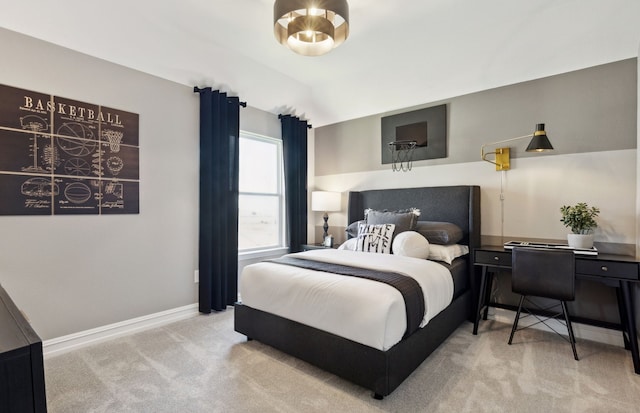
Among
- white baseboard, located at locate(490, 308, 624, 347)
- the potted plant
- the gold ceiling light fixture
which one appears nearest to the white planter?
the potted plant

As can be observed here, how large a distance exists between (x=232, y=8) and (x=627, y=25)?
3116 mm

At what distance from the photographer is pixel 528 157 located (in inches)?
121

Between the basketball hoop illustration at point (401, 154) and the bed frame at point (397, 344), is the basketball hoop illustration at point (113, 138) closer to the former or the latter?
the bed frame at point (397, 344)

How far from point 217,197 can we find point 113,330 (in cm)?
154

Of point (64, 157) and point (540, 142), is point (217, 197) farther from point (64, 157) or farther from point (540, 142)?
point (540, 142)

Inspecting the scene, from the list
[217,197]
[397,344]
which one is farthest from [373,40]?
[397,344]

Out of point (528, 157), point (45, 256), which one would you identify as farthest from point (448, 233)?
point (45, 256)

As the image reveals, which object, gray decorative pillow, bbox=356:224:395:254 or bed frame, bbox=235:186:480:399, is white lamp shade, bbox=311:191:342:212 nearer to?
bed frame, bbox=235:186:480:399

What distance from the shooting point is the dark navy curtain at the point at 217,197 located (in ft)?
11.0

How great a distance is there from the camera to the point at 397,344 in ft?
6.23

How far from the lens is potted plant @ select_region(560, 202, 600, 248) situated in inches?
101

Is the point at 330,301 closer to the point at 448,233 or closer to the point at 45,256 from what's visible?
the point at 448,233

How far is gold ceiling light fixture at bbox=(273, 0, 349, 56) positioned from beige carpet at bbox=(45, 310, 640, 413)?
2.38 meters

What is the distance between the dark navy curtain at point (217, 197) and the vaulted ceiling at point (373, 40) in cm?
29
